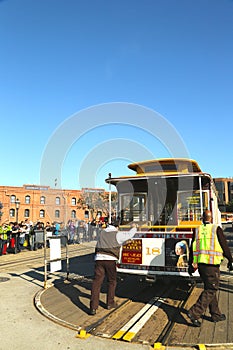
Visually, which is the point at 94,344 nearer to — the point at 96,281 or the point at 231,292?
the point at 96,281

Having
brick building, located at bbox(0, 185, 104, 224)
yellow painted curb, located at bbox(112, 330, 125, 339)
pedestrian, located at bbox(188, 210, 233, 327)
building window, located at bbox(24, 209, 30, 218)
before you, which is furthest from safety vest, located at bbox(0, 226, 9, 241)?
building window, located at bbox(24, 209, 30, 218)

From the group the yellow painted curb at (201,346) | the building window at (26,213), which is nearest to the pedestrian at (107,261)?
the yellow painted curb at (201,346)

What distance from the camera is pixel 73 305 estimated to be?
20.7 feet

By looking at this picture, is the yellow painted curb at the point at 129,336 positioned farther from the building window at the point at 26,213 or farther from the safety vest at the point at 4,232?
the building window at the point at 26,213

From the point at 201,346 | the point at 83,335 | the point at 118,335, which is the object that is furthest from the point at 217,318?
the point at 83,335

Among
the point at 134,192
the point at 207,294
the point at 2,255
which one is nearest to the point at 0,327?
the point at 207,294

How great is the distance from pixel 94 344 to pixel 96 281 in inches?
60.2

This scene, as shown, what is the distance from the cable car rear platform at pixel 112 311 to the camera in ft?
14.4

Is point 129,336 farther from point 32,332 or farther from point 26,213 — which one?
point 26,213

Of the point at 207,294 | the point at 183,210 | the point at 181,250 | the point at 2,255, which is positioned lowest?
the point at 2,255

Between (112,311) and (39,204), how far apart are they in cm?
5358

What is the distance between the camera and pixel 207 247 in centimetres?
532

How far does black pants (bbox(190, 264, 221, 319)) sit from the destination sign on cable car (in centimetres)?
176

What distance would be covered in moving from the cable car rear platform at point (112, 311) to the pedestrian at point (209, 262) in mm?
211
